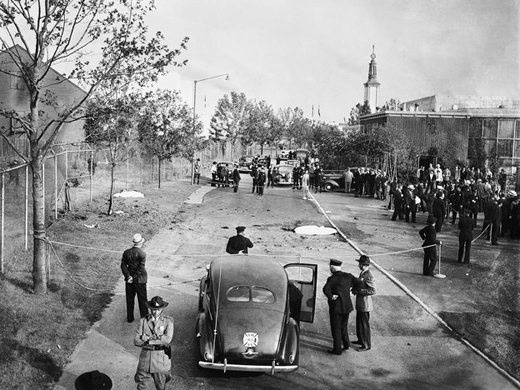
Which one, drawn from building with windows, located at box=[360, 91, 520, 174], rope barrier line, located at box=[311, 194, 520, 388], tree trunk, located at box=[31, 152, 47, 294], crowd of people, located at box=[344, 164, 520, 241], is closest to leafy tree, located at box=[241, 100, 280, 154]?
building with windows, located at box=[360, 91, 520, 174]

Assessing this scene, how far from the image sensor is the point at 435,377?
940 cm

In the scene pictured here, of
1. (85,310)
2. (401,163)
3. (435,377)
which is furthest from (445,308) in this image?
(401,163)

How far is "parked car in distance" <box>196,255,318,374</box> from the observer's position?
8.68 m

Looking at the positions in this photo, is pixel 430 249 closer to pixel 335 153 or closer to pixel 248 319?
pixel 248 319

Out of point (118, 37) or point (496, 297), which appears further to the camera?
point (496, 297)

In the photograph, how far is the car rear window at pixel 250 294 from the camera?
9.49 m

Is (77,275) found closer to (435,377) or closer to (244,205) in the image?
(435,377)

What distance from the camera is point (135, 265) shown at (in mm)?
11531

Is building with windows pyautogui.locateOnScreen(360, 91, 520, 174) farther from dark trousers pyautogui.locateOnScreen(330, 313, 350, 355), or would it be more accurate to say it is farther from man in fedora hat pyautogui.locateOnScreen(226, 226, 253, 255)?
dark trousers pyautogui.locateOnScreen(330, 313, 350, 355)

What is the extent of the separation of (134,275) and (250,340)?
151 inches

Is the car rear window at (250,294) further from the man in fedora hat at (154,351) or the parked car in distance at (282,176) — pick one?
the parked car in distance at (282,176)

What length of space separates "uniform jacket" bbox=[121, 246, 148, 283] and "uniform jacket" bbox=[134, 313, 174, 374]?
378 centimetres

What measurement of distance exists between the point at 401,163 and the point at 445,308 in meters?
33.7

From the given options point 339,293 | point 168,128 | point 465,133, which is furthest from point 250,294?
point 465,133
